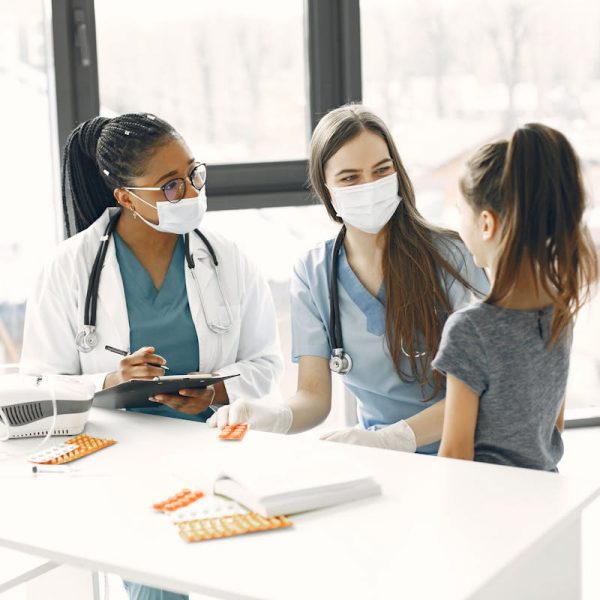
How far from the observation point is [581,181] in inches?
56.1

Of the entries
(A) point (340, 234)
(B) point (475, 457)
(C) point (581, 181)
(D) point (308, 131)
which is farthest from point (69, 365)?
(D) point (308, 131)

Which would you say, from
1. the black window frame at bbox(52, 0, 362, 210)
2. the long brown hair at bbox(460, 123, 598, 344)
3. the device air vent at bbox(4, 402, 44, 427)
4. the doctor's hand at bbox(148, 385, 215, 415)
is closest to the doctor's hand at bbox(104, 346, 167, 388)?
the doctor's hand at bbox(148, 385, 215, 415)

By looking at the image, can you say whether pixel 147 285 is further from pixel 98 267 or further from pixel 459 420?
pixel 459 420

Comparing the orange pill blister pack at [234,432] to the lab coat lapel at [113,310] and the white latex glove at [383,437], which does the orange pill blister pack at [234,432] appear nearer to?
the white latex glove at [383,437]

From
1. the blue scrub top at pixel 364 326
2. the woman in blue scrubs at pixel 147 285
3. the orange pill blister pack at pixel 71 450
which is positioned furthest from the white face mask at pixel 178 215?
the orange pill blister pack at pixel 71 450

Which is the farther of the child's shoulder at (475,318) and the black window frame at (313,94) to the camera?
the black window frame at (313,94)

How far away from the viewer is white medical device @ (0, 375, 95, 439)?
1.72m

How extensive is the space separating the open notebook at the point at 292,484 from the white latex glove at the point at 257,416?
327mm

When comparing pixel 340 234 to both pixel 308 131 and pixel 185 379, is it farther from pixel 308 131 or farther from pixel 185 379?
pixel 308 131

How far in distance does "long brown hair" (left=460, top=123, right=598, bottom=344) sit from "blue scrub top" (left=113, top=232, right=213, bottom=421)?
786 millimetres

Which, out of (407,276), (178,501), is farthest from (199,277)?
(178,501)

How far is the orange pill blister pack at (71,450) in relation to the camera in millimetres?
1615

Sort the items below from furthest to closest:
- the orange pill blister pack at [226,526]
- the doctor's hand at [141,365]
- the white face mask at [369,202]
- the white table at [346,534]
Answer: the white face mask at [369,202]
the doctor's hand at [141,365]
the orange pill blister pack at [226,526]
the white table at [346,534]

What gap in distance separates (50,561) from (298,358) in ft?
2.83
